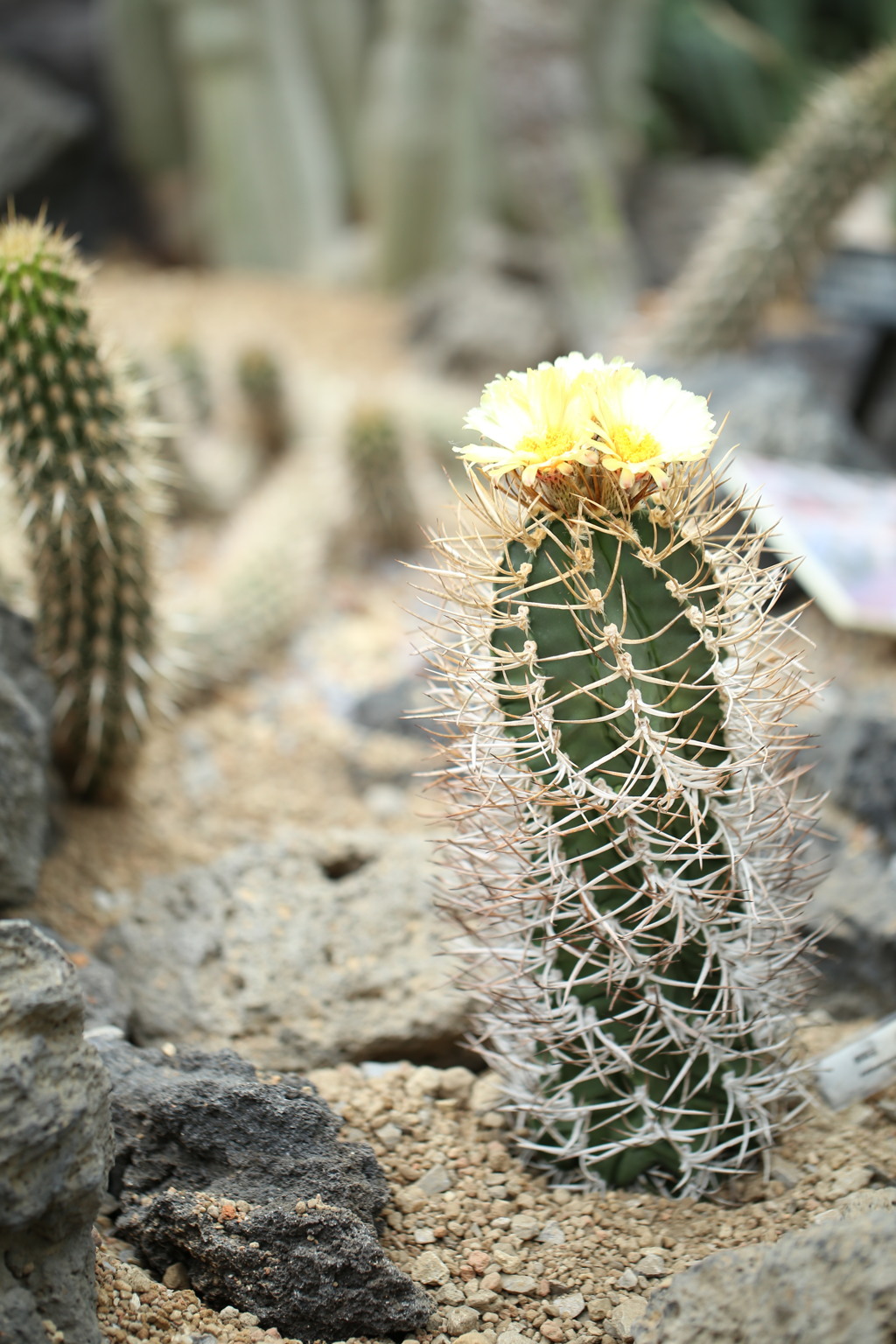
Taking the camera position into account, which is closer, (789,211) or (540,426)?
(540,426)

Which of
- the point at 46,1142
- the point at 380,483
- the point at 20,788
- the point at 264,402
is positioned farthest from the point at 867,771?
the point at 264,402

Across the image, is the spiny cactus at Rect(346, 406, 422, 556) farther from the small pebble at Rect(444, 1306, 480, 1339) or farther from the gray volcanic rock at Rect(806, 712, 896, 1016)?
the small pebble at Rect(444, 1306, 480, 1339)

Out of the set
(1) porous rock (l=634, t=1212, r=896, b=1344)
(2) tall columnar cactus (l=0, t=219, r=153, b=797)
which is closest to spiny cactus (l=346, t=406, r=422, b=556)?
(2) tall columnar cactus (l=0, t=219, r=153, b=797)

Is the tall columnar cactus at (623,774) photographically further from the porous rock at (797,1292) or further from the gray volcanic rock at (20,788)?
the gray volcanic rock at (20,788)

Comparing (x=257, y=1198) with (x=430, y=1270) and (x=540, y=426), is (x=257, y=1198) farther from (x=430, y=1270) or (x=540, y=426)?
(x=540, y=426)

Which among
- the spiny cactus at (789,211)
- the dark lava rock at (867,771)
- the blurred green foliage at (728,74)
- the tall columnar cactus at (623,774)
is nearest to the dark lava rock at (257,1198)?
the tall columnar cactus at (623,774)

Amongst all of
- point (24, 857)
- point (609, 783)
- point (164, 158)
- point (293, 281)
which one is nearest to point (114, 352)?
point (24, 857)

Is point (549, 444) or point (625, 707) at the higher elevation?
point (549, 444)
